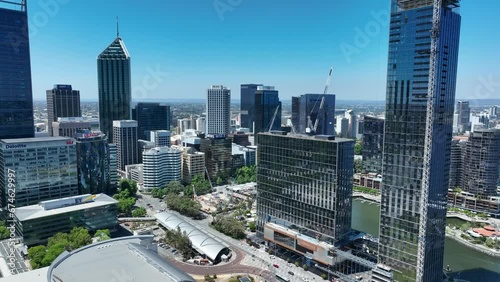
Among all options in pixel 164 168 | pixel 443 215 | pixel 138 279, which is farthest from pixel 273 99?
pixel 138 279

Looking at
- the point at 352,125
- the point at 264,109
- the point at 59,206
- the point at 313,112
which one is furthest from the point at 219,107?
the point at 59,206

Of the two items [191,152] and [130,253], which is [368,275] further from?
[191,152]

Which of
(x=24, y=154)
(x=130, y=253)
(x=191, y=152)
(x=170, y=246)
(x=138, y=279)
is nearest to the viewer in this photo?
(x=138, y=279)

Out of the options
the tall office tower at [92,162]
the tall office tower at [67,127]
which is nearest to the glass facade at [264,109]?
the tall office tower at [67,127]

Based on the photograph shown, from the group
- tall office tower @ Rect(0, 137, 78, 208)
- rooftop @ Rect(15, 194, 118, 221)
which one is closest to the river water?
rooftop @ Rect(15, 194, 118, 221)

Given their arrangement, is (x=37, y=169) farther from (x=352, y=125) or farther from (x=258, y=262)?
(x=352, y=125)

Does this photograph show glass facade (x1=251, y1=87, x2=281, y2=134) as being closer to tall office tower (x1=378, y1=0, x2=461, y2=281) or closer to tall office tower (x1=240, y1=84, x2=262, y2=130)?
tall office tower (x1=240, y1=84, x2=262, y2=130)

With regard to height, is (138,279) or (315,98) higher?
(315,98)
